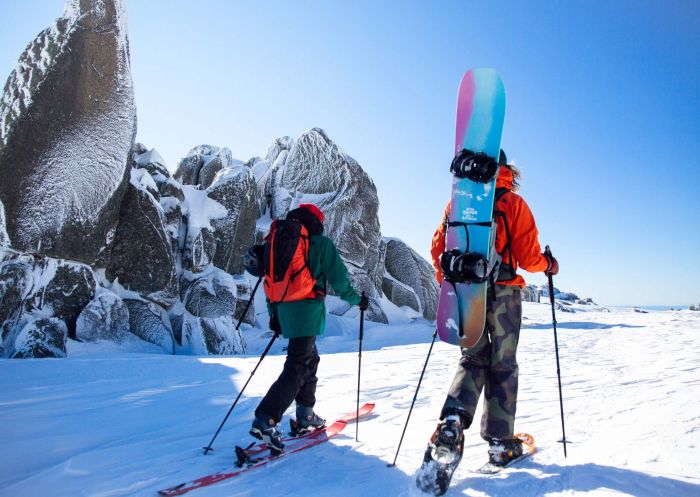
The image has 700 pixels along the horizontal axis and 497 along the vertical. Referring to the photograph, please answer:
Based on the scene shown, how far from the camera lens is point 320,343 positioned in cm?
1540

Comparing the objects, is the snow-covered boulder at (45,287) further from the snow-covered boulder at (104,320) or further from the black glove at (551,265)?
the black glove at (551,265)

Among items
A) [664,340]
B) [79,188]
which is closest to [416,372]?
[664,340]

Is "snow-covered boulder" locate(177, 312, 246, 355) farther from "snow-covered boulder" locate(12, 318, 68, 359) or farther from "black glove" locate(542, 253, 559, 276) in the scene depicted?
"black glove" locate(542, 253, 559, 276)

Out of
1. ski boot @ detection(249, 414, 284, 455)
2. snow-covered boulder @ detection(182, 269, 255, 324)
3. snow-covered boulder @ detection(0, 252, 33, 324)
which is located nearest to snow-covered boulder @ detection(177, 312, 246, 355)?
snow-covered boulder @ detection(182, 269, 255, 324)

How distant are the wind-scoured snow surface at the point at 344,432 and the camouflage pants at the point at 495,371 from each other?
33 cm

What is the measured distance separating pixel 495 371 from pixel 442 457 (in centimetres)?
71

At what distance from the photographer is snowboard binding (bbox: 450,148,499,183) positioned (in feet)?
9.80

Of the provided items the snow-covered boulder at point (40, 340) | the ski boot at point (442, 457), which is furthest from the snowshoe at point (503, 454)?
the snow-covered boulder at point (40, 340)

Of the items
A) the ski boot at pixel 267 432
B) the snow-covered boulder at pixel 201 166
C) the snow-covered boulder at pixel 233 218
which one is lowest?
the ski boot at pixel 267 432

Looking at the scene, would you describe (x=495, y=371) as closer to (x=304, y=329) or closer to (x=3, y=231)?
(x=304, y=329)

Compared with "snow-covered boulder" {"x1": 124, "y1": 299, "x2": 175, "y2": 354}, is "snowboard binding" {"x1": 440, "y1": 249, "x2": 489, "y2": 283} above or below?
above

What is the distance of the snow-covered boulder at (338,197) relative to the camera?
68.8 ft

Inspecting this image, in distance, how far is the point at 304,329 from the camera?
348 centimetres

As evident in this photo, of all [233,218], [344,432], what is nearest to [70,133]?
[233,218]
